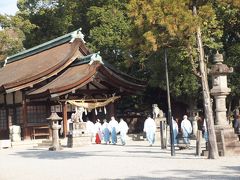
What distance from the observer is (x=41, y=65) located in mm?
31516

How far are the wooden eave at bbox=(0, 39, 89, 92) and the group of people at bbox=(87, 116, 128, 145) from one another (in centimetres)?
540

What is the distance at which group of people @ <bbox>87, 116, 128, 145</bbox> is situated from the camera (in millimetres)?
24152

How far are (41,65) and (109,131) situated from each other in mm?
8862

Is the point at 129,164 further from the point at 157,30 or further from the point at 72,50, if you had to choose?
the point at 72,50

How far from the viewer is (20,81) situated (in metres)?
28.2

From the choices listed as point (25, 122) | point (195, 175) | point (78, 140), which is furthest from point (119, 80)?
point (195, 175)

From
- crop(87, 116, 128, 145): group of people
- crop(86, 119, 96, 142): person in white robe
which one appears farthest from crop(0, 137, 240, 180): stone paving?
crop(86, 119, 96, 142): person in white robe

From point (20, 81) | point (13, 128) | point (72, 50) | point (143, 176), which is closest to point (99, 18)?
point (72, 50)

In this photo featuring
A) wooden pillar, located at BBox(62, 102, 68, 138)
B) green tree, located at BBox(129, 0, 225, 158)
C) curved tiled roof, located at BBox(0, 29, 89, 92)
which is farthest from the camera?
curved tiled roof, located at BBox(0, 29, 89, 92)

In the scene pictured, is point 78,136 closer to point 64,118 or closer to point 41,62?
point 64,118

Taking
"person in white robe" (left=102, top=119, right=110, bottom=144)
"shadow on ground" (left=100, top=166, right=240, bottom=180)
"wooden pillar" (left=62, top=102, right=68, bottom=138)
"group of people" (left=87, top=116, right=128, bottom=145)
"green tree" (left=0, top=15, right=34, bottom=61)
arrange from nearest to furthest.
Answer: "shadow on ground" (left=100, top=166, right=240, bottom=180) < "group of people" (left=87, top=116, right=128, bottom=145) < "person in white robe" (left=102, top=119, right=110, bottom=144) < "wooden pillar" (left=62, top=102, right=68, bottom=138) < "green tree" (left=0, top=15, right=34, bottom=61)

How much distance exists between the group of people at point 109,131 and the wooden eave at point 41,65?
17.7ft

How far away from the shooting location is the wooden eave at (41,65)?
28.5 m

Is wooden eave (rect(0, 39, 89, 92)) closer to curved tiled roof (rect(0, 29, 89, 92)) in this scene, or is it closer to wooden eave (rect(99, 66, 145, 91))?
curved tiled roof (rect(0, 29, 89, 92))
